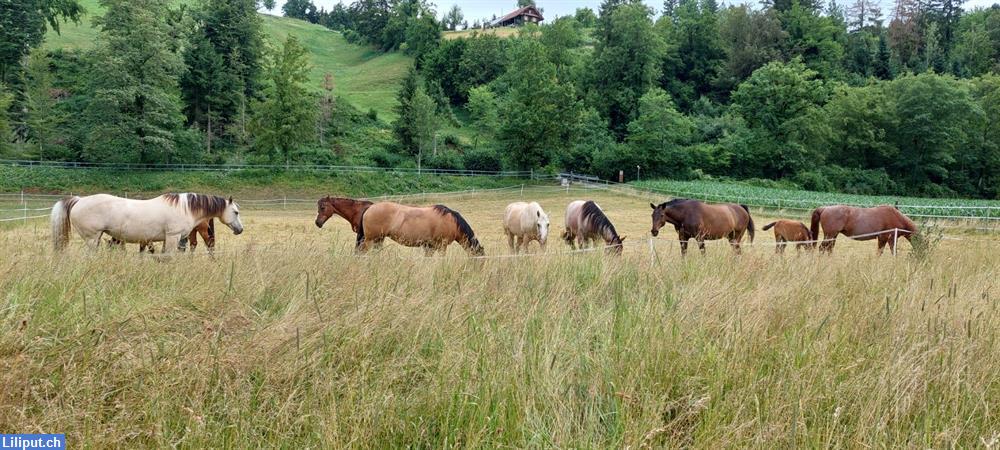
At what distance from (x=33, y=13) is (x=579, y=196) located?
146 feet

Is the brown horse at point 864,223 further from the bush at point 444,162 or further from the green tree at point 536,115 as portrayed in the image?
the bush at point 444,162

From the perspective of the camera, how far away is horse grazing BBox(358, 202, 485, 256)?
10.0 metres

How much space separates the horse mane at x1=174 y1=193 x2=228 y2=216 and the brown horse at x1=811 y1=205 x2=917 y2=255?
12.0m

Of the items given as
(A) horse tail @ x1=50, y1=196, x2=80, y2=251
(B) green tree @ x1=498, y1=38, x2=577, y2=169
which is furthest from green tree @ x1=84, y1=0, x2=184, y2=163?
(A) horse tail @ x1=50, y1=196, x2=80, y2=251

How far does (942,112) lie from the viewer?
56.3m

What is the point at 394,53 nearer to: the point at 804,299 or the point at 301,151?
the point at 301,151

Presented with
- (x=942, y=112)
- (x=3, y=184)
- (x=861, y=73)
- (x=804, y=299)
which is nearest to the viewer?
(x=804, y=299)

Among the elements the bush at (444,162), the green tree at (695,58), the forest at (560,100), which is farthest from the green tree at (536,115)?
the green tree at (695,58)

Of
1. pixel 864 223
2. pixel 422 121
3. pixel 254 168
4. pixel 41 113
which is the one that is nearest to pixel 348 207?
pixel 864 223

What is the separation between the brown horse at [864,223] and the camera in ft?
41.3

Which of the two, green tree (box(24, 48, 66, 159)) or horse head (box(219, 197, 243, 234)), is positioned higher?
green tree (box(24, 48, 66, 159))

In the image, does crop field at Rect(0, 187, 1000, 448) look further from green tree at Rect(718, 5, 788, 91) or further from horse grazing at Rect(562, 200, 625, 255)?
green tree at Rect(718, 5, 788, 91)

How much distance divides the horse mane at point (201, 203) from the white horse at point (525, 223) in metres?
5.53

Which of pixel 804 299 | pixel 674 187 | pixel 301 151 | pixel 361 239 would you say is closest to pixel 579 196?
pixel 674 187
